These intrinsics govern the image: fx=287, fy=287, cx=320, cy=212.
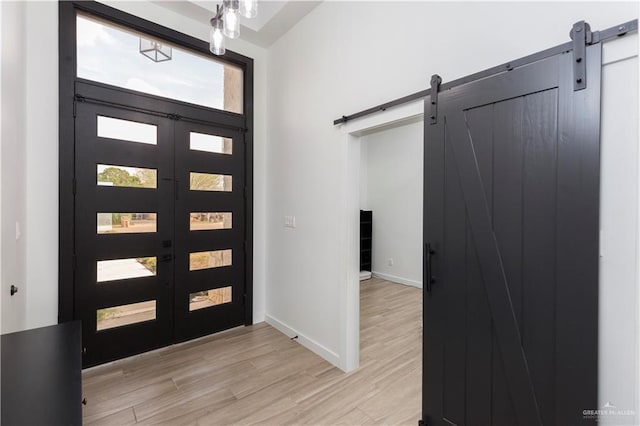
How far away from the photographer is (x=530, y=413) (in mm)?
1454

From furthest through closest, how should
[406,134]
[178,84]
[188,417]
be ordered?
[406,134] → [178,84] → [188,417]

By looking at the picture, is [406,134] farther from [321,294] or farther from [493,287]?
[493,287]

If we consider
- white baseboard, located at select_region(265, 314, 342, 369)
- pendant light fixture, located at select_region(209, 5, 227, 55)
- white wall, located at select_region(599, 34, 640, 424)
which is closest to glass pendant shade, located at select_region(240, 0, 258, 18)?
pendant light fixture, located at select_region(209, 5, 227, 55)

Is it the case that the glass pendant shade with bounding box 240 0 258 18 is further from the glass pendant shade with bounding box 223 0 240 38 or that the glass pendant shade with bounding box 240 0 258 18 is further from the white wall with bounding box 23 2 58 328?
the white wall with bounding box 23 2 58 328

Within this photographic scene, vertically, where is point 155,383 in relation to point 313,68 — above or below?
below

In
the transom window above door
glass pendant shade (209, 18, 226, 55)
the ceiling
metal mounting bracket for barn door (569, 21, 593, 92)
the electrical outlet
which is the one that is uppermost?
the ceiling

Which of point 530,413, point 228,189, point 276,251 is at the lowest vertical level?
point 530,413

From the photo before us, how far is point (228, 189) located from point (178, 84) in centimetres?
125

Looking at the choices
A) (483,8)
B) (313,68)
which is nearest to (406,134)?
(313,68)

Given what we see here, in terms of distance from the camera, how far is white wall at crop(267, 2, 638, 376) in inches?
63.7

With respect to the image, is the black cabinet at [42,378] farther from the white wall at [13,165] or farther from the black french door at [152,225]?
the black french door at [152,225]

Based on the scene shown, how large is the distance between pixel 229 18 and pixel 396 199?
4.63 metres

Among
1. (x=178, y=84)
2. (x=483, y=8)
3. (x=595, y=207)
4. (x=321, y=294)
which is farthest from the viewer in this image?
(x=178, y=84)

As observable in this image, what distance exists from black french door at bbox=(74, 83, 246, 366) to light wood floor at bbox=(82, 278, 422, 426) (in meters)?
0.33
